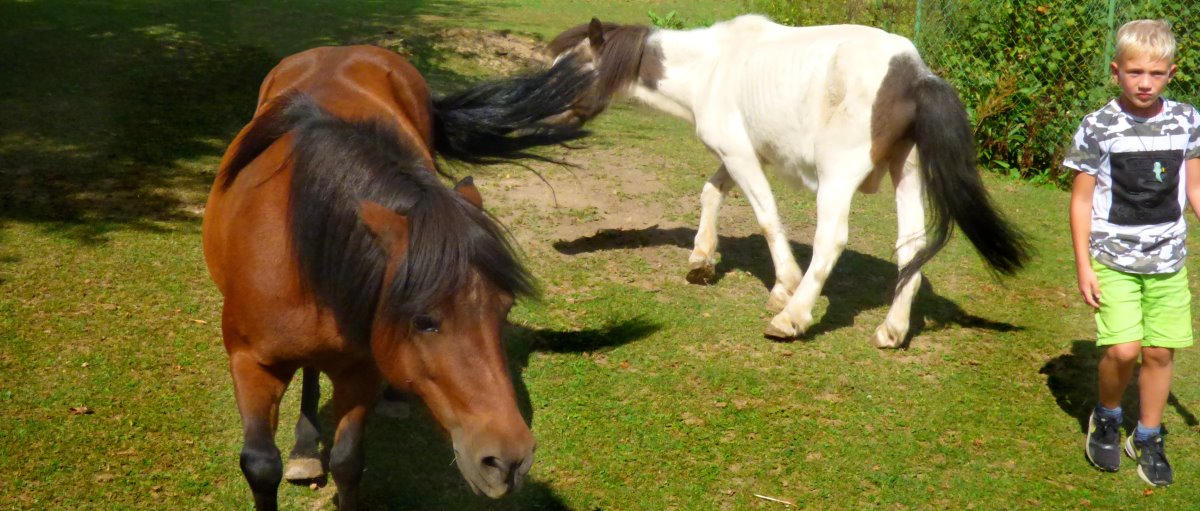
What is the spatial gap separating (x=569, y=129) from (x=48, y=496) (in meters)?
2.86

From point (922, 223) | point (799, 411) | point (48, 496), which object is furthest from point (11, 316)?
point (922, 223)

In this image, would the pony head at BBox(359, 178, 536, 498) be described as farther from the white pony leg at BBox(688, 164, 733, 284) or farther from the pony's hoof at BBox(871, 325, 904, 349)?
the white pony leg at BBox(688, 164, 733, 284)

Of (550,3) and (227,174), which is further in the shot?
(550,3)

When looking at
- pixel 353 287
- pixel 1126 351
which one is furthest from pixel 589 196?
pixel 353 287

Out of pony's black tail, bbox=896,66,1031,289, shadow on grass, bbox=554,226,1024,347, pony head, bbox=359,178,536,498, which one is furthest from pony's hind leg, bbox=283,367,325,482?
pony's black tail, bbox=896,66,1031,289

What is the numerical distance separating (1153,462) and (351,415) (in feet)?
10.8

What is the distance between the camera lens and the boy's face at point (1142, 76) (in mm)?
4023

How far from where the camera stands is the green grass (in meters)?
4.30

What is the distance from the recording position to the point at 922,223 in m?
5.70

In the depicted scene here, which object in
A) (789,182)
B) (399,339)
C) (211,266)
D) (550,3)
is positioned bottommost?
(550,3)

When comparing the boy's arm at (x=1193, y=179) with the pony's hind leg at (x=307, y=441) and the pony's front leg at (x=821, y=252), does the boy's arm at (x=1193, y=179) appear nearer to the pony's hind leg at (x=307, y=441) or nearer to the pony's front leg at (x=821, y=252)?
the pony's front leg at (x=821, y=252)

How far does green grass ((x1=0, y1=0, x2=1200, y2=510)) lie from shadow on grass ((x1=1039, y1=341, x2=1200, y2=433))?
0.02 metres

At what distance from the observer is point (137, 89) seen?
33.6ft

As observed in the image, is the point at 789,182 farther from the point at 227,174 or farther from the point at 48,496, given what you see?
the point at 48,496
